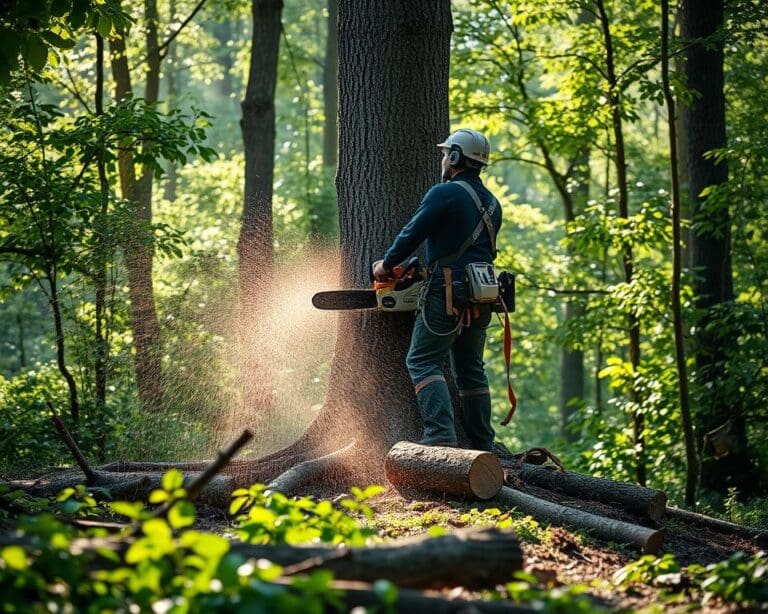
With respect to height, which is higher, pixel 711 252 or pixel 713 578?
pixel 711 252

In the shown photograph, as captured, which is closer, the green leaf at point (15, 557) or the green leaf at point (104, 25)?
the green leaf at point (15, 557)

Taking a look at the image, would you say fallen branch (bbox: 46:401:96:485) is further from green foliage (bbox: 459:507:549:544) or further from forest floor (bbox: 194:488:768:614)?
green foliage (bbox: 459:507:549:544)

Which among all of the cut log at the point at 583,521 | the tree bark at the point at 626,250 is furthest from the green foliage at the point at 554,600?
the tree bark at the point at 626,250

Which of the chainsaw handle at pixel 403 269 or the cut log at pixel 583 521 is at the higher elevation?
the chainsaw handle at pixel 403 269

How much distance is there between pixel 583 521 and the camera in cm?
546

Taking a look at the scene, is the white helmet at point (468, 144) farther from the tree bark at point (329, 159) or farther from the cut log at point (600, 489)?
the tree bark at point (329, 159)

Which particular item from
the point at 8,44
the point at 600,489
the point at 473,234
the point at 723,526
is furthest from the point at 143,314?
the point at 723,526

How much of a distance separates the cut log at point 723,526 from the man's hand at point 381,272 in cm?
266

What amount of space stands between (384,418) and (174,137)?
13.5 ft

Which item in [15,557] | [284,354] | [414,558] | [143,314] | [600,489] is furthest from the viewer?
[143,314]

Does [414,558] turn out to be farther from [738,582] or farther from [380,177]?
[380,177]

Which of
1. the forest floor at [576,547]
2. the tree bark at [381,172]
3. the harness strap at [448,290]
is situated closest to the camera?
the forest floor at [576,547]

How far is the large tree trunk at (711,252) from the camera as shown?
988cm

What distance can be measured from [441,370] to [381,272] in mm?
871
